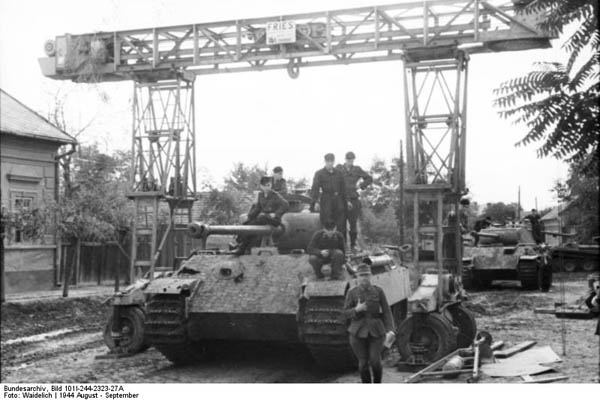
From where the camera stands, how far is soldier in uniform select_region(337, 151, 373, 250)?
37.6 ft

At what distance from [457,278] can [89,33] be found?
9183 mm

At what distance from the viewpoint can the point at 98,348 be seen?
40.2 ft

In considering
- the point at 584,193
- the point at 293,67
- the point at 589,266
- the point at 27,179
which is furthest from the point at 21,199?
the point at 589,266

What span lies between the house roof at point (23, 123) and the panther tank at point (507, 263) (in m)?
12.3

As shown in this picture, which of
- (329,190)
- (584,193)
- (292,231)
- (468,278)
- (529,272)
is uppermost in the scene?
(329,190)

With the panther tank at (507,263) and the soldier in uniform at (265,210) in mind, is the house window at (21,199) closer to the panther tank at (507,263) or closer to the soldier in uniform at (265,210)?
the soldier in uniform at (265,210)

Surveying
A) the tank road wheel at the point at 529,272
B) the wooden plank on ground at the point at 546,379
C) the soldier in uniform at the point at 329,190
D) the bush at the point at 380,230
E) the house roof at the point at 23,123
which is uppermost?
the house roof at the point at 23,123

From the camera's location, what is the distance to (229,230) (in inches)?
408

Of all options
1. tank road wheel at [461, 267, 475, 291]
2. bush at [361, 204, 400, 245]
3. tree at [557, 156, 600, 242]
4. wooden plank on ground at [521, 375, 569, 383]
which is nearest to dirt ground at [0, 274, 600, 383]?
wooden plank on ground at [521, 375, 569, 383]

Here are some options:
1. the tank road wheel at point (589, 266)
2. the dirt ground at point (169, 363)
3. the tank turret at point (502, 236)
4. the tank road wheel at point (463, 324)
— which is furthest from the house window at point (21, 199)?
the tank road wheel at point (589, 266)

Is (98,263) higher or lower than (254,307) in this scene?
lower

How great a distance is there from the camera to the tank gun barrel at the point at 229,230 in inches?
392

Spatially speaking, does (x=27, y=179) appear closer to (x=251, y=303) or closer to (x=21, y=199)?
(x=21, y=199)

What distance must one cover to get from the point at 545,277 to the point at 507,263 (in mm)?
1210
